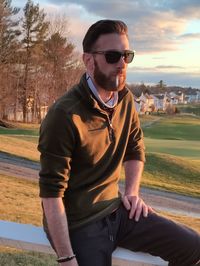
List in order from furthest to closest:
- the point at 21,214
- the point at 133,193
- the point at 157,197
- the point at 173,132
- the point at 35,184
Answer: the point at 173,132, the point at 157,197, the point at 35,184, the point at 21,214, the point at 133,193

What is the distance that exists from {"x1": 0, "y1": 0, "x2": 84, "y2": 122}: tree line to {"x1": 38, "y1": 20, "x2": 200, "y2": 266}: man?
44.7 metres

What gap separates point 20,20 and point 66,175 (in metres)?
53.0

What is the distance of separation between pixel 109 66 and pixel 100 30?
0.21m

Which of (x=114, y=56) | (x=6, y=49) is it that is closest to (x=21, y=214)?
(x=114, y=56)

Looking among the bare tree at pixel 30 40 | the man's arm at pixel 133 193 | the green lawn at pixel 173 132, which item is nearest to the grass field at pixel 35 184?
the man's arm at pixel 133 193

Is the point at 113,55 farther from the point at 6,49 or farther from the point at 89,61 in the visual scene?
the point at 6,49

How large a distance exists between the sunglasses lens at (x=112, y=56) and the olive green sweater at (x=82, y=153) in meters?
0.19

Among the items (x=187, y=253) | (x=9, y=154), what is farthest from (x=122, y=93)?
(x=9, y=154)

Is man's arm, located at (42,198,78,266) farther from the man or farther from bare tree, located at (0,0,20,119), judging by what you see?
bare tree, located at (0,0,20,119)

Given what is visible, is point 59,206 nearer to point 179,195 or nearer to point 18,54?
point 179,195

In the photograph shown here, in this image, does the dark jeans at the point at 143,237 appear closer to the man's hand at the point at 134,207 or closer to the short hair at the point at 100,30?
the man's hand at the point at 134,207

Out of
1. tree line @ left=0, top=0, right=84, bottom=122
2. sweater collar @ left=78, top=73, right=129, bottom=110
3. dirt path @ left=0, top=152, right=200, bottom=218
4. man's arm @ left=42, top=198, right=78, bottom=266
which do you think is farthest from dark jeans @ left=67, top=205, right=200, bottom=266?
tree line @ left=0, top=0, right=84, bottom=122

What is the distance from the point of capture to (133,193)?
306 cm

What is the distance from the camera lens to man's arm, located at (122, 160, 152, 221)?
292 cm
